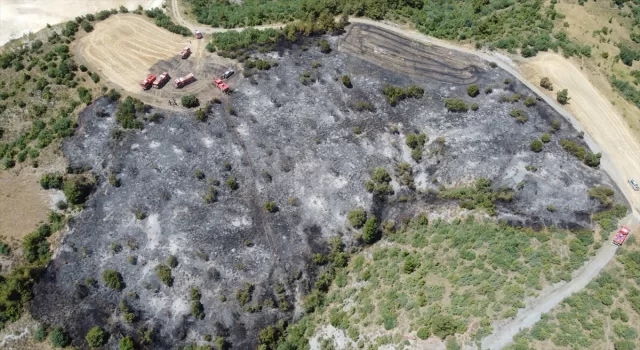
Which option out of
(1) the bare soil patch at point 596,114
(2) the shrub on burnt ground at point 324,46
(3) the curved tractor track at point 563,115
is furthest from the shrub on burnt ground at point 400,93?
(1) the bare soil patch at point 596,114

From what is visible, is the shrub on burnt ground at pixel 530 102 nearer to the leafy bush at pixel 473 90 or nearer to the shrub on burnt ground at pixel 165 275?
the leafy bush at pixel 473 90

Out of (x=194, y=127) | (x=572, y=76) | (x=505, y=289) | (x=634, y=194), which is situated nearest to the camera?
(x=505, y=289)

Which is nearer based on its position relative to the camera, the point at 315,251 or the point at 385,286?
the point at 385,286

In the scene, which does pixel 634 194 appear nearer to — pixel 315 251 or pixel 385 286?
pixel 385 286

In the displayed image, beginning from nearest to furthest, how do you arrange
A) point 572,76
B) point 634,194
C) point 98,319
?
point 98,319 < point 634,194 < point 572,76

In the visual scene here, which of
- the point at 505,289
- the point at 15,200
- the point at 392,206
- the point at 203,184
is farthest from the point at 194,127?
the point at 505,289

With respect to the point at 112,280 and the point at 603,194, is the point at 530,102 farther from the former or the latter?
the point at 112,280
